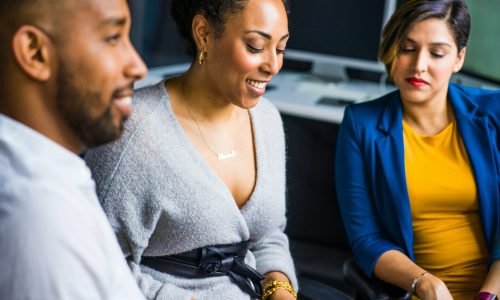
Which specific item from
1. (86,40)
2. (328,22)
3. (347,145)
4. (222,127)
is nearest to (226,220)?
(222,127)

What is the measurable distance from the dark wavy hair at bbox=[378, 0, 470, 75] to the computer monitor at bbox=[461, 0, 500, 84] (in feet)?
2.36

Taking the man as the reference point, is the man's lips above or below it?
below

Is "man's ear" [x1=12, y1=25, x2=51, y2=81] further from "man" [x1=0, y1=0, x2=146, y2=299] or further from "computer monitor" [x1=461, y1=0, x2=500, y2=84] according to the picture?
"computer monitor" [x1=461, y1=0, x2=500, y2=84]

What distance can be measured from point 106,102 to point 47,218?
0.20 metres

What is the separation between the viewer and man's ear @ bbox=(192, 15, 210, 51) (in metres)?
1.45

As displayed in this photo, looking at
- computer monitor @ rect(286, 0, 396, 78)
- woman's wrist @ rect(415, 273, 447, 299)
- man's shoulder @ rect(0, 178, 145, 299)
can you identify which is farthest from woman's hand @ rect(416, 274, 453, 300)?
computer monitor @ rect(286, 0, 396, 78)

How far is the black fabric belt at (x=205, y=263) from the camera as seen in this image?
1.45m

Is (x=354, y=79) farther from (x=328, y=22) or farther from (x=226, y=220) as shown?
(x=226, y=220)

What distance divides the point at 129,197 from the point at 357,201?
2.08 feet

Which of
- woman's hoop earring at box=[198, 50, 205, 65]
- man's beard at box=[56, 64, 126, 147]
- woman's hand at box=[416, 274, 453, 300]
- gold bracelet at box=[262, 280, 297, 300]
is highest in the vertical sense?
man's beard at box=[56, 64, 126, 147]

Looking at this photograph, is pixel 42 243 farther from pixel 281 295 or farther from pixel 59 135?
pixel 281 295

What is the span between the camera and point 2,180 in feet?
2.68

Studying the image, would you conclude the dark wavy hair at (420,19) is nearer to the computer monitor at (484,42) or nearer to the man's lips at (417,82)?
the man's lips at (417,82)

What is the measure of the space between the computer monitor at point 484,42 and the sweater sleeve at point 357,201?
2.88ft
